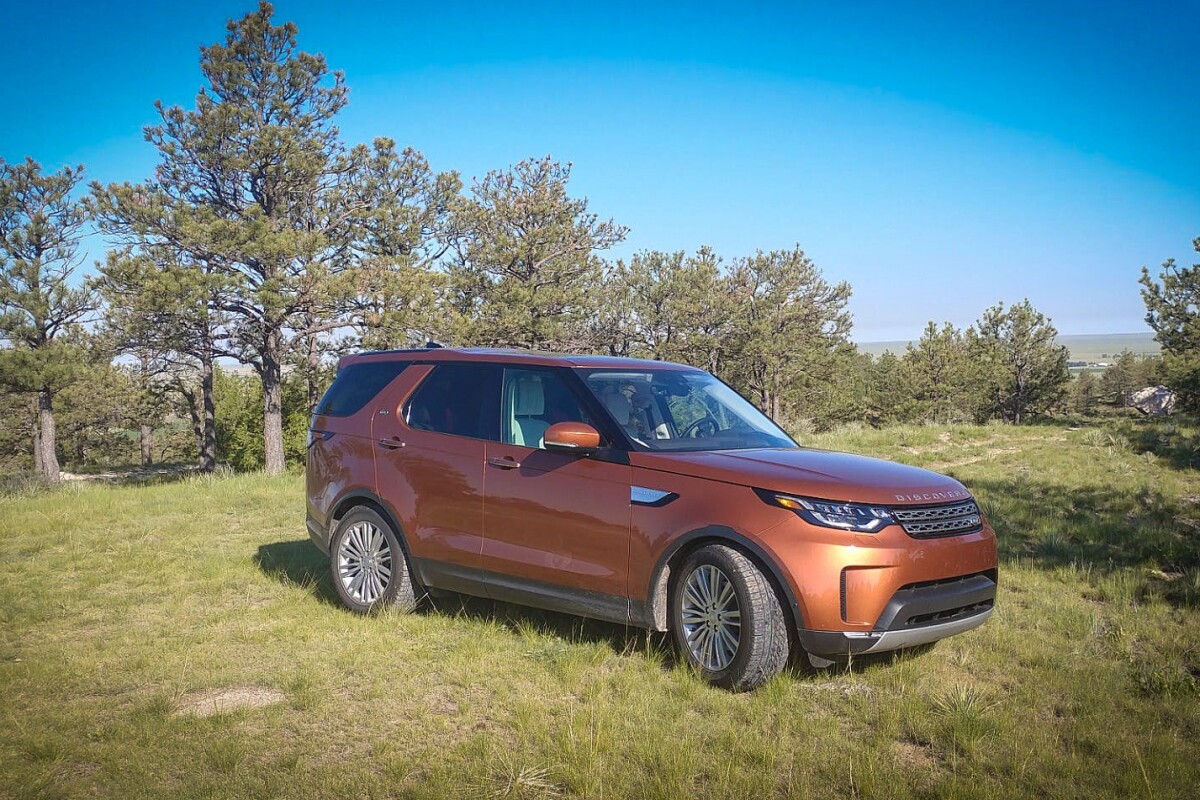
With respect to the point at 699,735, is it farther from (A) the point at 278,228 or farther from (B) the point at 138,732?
(A) the point at 278,228

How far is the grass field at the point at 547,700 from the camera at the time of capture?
10.8 feet

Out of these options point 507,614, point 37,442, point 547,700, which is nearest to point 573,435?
point 547,700

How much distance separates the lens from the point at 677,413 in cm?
525

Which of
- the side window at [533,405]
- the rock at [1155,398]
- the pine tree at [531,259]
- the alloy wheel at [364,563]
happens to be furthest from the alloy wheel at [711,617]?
the rock at [1155,398]

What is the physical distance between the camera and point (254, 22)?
24078 millimetres

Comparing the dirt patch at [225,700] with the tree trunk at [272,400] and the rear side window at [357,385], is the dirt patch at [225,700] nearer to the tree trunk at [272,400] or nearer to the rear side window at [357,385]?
the rear side window at [357,385]

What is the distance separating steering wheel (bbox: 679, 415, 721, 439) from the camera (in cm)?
510

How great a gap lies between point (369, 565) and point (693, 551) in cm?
281

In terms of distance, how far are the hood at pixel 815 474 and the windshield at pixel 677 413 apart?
24cm

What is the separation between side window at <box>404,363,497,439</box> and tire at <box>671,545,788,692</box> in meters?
1.78

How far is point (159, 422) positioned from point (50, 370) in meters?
20.9

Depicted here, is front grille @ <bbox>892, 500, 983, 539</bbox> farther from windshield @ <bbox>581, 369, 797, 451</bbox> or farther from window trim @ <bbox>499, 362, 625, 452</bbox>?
window trim @ <bbox>499, 362, 625, 452</bbox>

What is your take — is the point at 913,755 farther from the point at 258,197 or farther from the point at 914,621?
the point at 258,197

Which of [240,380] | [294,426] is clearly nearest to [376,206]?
[294,426]
